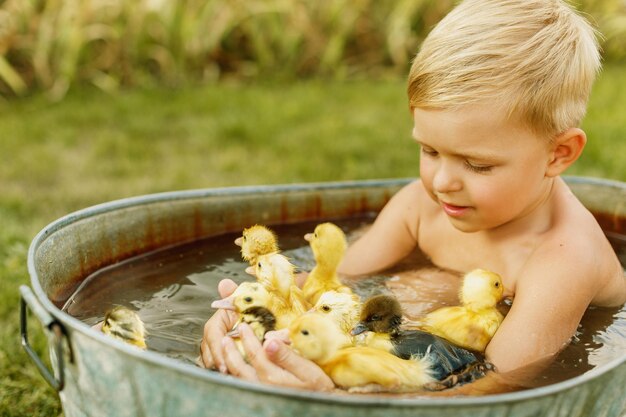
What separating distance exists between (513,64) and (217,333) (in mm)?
1089

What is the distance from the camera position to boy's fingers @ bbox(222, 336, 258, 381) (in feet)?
6.05

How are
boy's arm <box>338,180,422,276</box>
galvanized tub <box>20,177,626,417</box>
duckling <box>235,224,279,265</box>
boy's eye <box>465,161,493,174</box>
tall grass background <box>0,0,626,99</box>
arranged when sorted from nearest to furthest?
1. galvanized tub <box>20,177,626,417</box>
2. boy's eye <box>465,161,493,174</box>
3. duckling <box>235,224,279,265</box>
4. boy's arm <box>338,180,422,276</box>
5. tall grass background <box>0,0,626,99</box>

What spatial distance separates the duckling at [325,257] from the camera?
2445 mm

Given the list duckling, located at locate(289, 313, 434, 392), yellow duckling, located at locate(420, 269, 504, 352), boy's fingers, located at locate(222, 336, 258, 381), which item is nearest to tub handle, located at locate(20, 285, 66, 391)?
boy's fingers, located at locate(222, 336, 258, 381)

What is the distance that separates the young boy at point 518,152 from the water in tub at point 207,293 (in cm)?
8

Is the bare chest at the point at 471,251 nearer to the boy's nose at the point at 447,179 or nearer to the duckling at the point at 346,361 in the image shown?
the boy's nose at the point at 447,179

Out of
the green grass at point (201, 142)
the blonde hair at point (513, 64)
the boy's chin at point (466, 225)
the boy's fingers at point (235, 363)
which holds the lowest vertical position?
the green grass at point (201, 142)

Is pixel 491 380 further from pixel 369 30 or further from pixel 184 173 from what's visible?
pixel 369 30

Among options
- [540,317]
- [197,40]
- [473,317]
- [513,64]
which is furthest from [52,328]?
[197,40]

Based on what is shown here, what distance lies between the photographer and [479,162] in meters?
2.22

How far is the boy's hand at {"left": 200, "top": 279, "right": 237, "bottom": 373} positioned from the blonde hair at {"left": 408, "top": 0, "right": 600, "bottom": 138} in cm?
76

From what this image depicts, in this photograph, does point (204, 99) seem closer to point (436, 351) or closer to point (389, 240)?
point (389, 240)

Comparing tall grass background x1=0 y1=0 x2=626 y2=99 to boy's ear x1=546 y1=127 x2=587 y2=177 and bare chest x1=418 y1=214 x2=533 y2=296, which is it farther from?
boy's ear x1=546 y1=127 x2=587 y2=177

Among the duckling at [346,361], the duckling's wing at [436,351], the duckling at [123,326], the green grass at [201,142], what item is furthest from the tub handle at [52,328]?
the green grass at [201,142]
